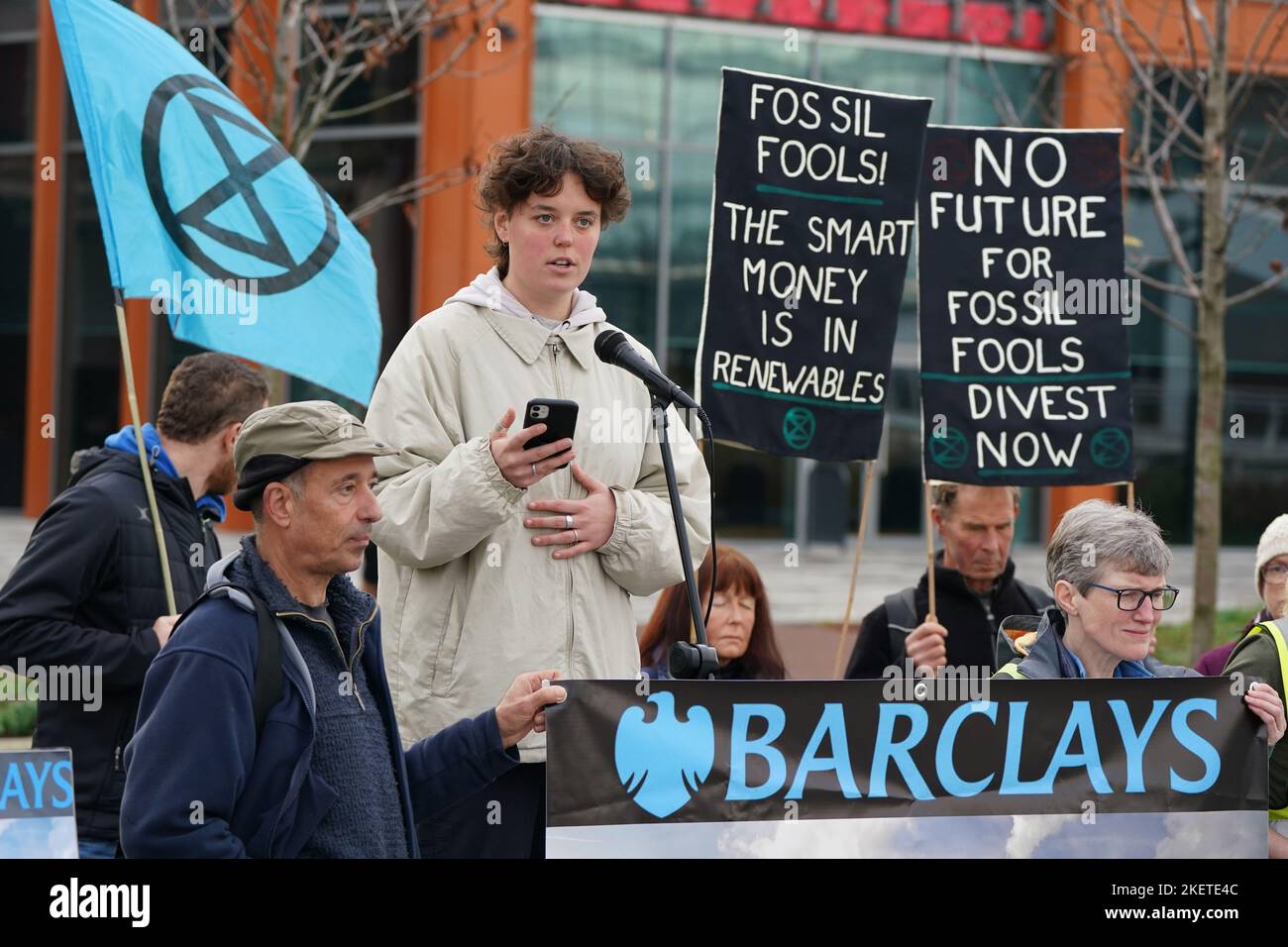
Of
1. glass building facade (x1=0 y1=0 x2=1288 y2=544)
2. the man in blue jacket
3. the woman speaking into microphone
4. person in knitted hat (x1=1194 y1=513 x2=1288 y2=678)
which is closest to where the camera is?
the woman speaking into microphone

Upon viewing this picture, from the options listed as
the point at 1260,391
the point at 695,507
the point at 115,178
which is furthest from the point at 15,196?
the point at 695,507

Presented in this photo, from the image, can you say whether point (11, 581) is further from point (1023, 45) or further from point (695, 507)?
point (1023, 45)

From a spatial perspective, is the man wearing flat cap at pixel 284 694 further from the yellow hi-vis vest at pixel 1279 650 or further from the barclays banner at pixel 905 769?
the yellow hi-vis vest at pixel 1279 650

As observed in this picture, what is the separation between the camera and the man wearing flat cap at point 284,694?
9.11ft

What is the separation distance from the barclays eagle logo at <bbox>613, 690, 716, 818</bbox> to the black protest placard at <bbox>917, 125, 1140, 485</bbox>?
2693 mm

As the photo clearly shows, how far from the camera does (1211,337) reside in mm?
9398

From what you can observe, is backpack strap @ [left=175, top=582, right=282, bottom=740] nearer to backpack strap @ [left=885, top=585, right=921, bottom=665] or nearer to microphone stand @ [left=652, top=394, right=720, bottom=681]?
microphone stand @ [left=652, top=394, right=720, bottom=681]

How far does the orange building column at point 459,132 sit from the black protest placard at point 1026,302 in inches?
446

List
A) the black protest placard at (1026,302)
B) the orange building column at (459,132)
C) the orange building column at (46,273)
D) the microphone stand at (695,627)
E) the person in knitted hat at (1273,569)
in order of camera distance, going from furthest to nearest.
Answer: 1. the orange building column at (46,273)
2. the orange building column at (459,132)
3. the black protest placard at (1026,302)
4. the person in knitted hat at (1273,569)
5. the microphone stand at (695,627)

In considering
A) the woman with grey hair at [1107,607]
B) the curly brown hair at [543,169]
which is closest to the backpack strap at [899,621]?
the woman with grey hair at [1107,607]

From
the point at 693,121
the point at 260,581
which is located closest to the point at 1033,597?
the point at 260,581

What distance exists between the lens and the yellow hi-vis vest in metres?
3.99

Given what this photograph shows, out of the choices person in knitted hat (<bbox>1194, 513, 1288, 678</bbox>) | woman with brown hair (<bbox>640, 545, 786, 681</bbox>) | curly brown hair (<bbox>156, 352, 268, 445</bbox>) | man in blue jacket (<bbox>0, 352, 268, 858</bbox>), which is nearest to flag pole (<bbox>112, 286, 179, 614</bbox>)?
man in blue jacket (<bbox>0, 352, 268, 858</bbox>)

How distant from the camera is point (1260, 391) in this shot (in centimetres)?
2019
